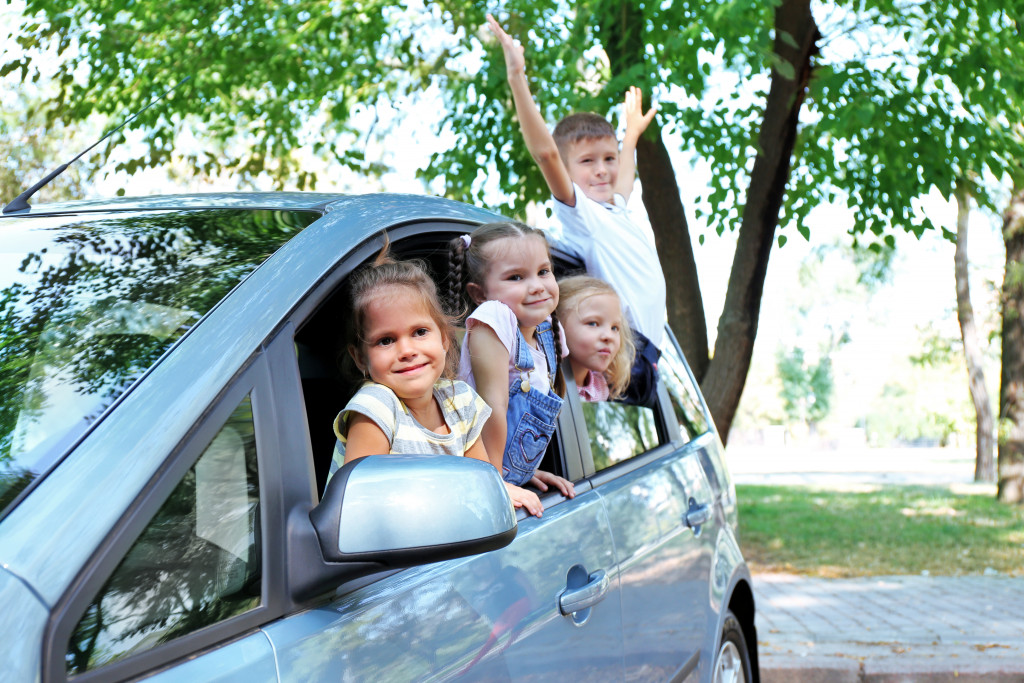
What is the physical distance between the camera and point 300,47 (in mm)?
9359

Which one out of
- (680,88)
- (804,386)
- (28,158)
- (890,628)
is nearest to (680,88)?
(680,88)

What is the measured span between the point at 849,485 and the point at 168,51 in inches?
676

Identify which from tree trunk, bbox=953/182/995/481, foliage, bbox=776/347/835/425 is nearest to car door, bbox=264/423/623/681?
tree trunk, bbox=953/182/995/481

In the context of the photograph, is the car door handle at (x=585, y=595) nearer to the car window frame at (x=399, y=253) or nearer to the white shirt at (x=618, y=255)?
the car window frame at (x=399, y=253)

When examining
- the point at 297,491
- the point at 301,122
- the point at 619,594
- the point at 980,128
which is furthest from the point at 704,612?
the point at 301,122

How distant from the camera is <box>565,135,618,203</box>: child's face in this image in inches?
150

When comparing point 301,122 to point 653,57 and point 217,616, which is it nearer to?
point 653,57

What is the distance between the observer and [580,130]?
3.86m

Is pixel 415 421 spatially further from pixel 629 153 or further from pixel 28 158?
pixel 28 158

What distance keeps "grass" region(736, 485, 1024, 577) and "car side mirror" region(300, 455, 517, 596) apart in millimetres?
6067

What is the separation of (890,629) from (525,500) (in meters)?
5.21

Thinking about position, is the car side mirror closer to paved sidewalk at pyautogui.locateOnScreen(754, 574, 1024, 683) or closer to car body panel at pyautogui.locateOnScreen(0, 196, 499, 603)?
car body panel at pyautogui.locateOnScreen(0, 196, 499, 603)

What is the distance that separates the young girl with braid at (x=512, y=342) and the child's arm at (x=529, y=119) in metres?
0.44

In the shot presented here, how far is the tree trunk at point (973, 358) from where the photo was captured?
62.2 feet
